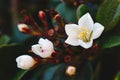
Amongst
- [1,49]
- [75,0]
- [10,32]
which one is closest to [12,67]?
[1,49]

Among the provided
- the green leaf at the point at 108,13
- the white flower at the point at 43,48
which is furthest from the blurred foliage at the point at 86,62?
the white flower at the point at 43,48

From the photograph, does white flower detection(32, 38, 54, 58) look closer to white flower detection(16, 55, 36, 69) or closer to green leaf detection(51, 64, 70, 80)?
white flower detection(16, 55, 36, 69)

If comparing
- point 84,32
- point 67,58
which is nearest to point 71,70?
point 67,58

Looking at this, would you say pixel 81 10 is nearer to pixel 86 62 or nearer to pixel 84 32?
pixel 84 32

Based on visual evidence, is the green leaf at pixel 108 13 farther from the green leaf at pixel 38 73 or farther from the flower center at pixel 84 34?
the green leaf at pixel 38 73

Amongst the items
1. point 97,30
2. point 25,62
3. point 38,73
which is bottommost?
point 38,73

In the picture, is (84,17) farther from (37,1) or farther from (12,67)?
(37,1)

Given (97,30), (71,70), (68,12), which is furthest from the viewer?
(68,12)
